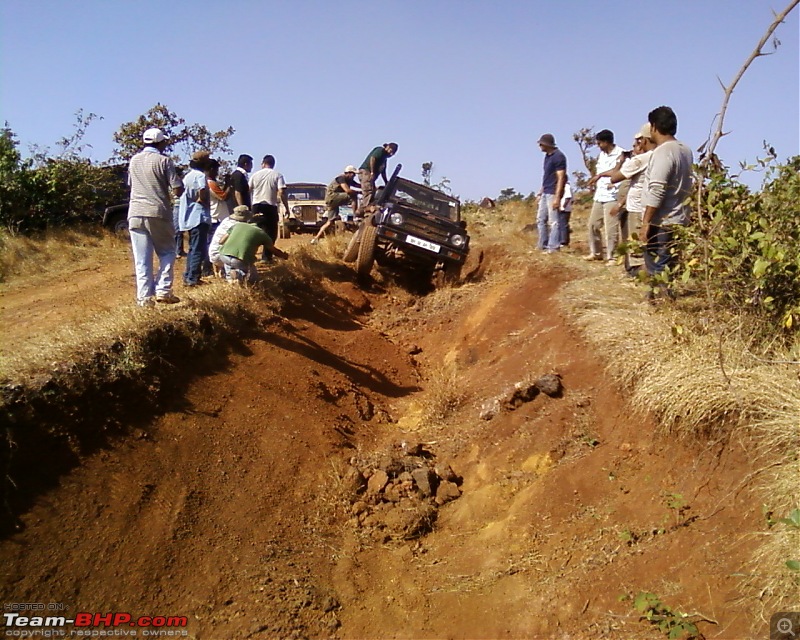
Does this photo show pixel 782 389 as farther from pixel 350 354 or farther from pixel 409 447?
pixel 350 354

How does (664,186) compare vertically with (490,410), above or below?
above

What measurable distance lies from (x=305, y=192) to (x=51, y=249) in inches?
269

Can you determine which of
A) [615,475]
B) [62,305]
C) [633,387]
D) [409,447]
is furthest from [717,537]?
[62,305]

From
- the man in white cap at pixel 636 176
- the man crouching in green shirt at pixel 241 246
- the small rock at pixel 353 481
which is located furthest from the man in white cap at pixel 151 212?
the man in white cap at pixel 636 176

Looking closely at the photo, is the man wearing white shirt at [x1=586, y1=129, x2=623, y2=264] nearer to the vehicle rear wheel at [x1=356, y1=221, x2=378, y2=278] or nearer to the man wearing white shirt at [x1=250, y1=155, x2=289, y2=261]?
the vehicle rear wheel at [x1=356, y1=221, x2=378, y2=278]

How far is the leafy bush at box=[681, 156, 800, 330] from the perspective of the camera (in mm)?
4477

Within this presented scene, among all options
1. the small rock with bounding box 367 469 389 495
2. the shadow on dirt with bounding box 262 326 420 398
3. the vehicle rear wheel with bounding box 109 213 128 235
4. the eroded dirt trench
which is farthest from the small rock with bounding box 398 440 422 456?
the vehicle rear wheel with bounding box 109 213 128 235

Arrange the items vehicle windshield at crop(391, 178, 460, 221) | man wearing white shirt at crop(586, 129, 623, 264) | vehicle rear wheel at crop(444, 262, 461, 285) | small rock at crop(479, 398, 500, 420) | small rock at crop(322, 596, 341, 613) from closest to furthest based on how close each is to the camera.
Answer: small rock at crop(322, 596, 341, 613) → small rock at crop(479, 398, 500, 420) → man wearing white shirt at crop(586, 129, 623, 264) → vehicle rear wheel at crop(444, 262, 461, 285) → vehicle windshield at crop(391, 178, 460, 221)

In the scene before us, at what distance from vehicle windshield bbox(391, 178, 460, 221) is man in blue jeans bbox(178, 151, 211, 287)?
3391mm

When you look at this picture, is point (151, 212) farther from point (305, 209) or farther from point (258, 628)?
point (305, 209)

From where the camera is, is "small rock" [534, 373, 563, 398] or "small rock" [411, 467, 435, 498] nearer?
"small rock" [411, 467, 435, 498]

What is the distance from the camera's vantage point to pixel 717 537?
3365 mm

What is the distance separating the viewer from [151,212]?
6066 millimetres

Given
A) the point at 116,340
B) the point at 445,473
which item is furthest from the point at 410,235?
the point at 116,340
